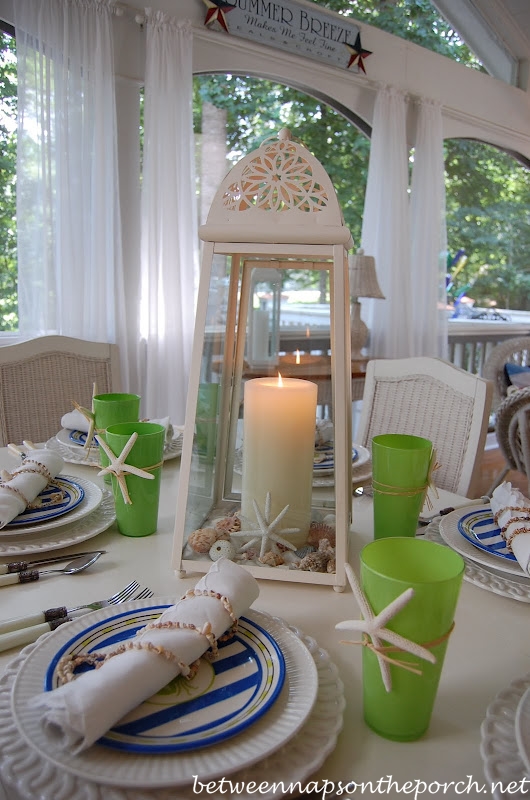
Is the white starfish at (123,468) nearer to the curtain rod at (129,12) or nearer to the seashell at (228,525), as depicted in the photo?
the seashell at (228,525)

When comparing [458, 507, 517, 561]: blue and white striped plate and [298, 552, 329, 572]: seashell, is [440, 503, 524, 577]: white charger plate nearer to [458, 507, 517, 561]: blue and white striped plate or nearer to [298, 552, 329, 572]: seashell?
[458, 507, 517, 561]: blue and white striped plate

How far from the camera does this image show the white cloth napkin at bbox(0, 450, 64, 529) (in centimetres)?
86

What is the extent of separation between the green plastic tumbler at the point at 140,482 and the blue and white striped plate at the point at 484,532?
0.43 metres

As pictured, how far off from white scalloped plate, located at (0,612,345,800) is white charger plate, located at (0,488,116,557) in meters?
0.31

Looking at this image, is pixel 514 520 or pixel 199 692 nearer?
pixel 199 692

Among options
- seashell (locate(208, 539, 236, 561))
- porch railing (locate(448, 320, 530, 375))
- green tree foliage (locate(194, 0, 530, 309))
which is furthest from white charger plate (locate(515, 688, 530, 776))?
porch railing (locate(448, 320, 530, 375))

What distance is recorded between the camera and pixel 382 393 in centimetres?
167

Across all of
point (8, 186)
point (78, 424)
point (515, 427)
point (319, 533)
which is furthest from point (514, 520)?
point (8, 186)

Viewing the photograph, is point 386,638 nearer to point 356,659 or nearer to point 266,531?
point 356,659

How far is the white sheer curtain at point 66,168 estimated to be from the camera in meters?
2.39

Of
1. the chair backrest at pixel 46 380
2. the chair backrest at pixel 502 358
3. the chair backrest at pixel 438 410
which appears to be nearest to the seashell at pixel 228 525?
the chair backrest at pixel 438 410

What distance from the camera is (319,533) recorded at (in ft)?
2.62

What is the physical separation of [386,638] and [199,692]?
168 millimetres

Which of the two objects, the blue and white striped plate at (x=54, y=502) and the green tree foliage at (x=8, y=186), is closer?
the blue and white striped plate at (x=54, y=502)
